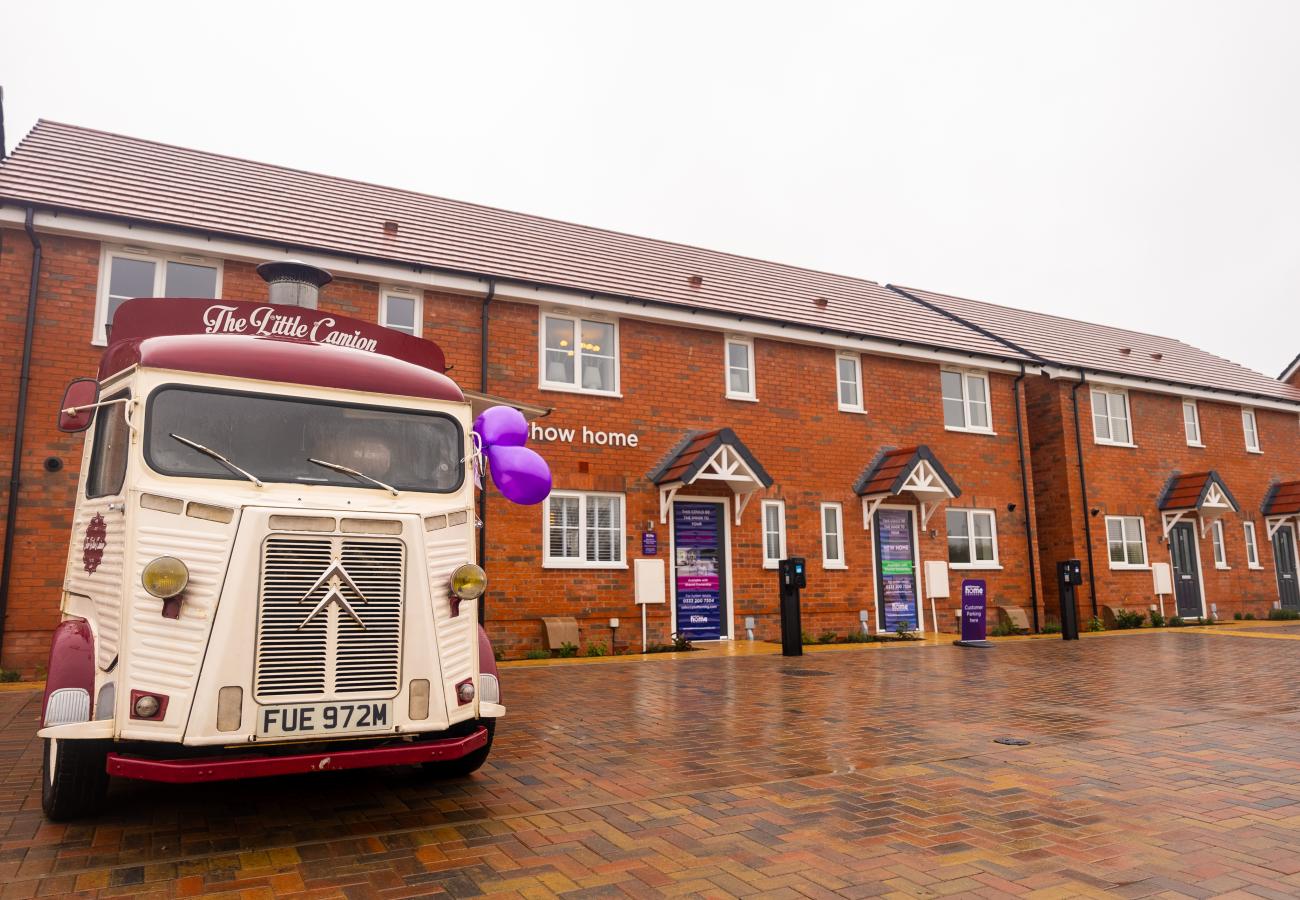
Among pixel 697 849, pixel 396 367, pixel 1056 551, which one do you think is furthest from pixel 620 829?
pixel 1056 551

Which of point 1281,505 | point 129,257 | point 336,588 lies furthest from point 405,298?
point 1281,505

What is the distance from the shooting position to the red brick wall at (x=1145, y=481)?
65.2ft

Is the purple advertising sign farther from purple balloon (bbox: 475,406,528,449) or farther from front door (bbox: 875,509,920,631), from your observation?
purple balloon (bbox: 475,406,528,449)

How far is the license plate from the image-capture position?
4.22 m

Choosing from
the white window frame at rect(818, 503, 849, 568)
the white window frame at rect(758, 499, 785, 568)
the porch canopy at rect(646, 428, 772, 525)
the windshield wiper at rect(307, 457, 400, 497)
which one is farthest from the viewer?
the white window frame at rect(818, 503, 849, 568)

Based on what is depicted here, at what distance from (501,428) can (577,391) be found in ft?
24.6

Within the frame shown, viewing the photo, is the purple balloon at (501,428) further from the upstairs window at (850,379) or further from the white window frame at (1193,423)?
the white window frame at (1193,423)

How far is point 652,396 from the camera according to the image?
49.8 feet

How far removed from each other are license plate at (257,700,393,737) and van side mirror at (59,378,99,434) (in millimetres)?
2316

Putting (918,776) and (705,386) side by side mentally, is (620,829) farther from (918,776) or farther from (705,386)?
(705,386)

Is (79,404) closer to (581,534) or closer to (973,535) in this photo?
(581,534)

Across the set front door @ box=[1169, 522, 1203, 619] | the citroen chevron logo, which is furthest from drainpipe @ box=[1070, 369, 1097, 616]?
the citroen chevron logo

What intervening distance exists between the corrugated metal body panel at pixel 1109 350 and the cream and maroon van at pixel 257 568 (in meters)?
19.4

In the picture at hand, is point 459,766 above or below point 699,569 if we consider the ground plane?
below
